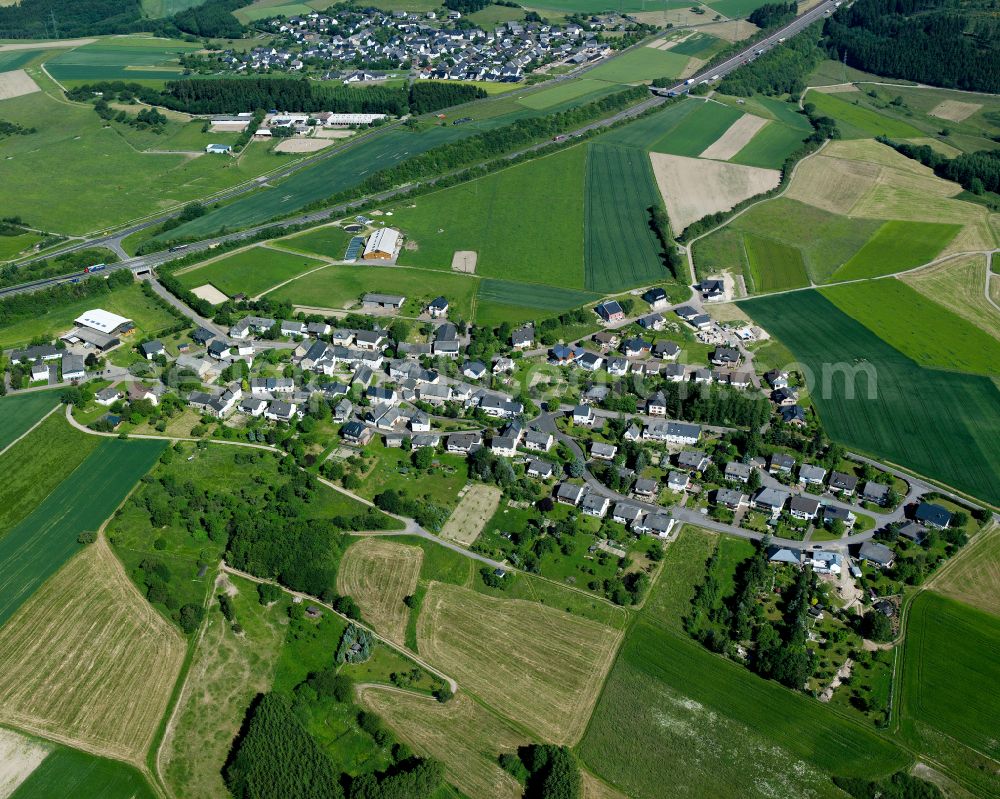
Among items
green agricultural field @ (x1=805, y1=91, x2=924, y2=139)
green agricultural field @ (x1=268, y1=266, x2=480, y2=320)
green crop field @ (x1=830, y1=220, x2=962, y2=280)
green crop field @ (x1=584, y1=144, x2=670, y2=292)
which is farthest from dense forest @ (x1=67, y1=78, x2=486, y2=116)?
green crop field @ (x1=830, y1=220, x2=962, y2=280)

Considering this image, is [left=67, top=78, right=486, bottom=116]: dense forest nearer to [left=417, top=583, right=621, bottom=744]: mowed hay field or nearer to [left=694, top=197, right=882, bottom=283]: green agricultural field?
[left=694, top=197, right=882, bottom=283]: green agricultural field

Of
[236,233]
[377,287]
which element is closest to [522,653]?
[377,287]

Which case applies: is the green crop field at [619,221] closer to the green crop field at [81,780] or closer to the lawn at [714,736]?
the lawn at [714,736]

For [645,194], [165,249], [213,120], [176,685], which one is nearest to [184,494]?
[176,685]

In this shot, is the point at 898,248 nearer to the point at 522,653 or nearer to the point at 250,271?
the point at 522,653

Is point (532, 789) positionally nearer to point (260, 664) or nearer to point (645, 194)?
point (260, 664)

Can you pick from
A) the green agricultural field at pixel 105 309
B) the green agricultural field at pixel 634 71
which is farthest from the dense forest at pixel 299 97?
the green agricultural field at pixel 105 309
